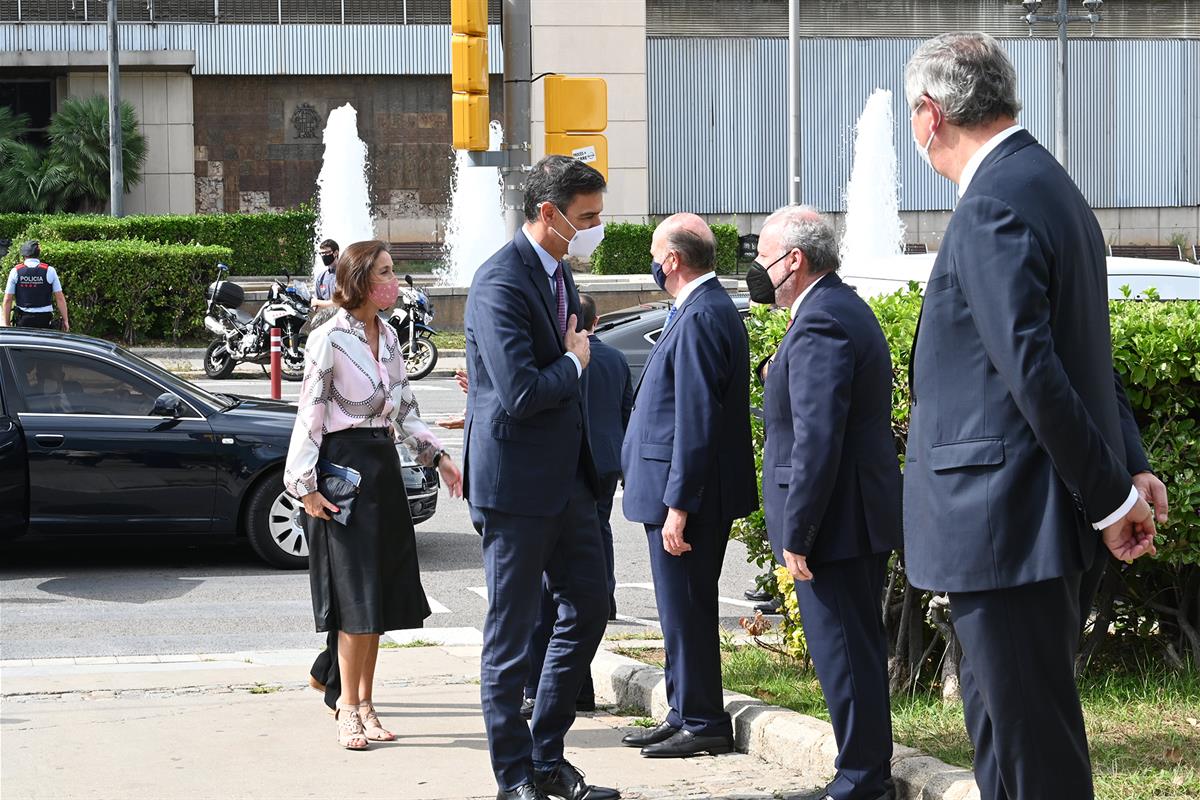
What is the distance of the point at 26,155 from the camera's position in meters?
36.5

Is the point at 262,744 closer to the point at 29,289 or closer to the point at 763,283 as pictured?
the point at 763,283

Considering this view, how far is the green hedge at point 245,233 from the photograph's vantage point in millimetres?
30016

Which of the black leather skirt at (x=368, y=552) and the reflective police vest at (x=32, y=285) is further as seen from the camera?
the reflective police vest at (x=32, y=285)

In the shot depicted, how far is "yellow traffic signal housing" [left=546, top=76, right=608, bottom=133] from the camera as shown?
33.6 ft

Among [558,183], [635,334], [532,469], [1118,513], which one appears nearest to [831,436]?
[532,469]

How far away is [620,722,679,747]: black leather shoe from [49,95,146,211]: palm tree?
32.9 m

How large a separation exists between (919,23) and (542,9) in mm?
10336

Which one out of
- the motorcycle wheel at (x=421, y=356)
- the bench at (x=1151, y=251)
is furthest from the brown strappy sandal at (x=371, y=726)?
the bench at (x=1151, y=251)

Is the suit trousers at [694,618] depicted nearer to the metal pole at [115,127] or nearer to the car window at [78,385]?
the car window at [78,385]

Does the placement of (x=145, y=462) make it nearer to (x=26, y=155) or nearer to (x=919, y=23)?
(x=26, y=155)

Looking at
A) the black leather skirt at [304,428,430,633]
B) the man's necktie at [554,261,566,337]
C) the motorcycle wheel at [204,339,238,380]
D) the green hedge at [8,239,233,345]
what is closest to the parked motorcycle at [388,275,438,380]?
the motorcycle wheel at [204,339,238,380]

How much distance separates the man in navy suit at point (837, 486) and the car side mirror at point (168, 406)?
19.1 ft

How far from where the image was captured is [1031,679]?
3.55 metres

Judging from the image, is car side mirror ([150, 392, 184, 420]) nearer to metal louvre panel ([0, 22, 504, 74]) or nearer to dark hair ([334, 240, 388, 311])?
dark hair ([334, 240, 388, 311])
